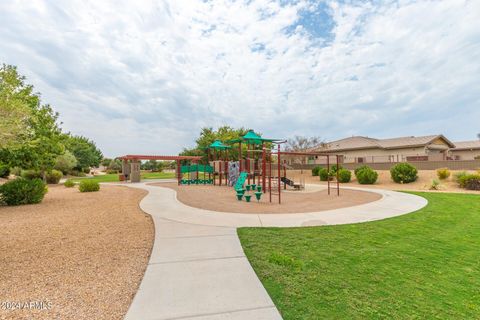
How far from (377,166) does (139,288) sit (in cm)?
2808

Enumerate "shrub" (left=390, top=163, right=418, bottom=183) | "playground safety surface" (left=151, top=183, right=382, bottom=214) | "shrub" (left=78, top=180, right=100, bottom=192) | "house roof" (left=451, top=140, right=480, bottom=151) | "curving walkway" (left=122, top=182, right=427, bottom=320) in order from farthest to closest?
"house roof" (left=451, top=140, right=480, bottom=151)
"shrub" (left=390, top=163, right=418, bottom=183)
"shrub" (left=78, top=180, right=100, bottom=192)
"playground safety surface" (left=151, top=183, right=382, bottom=214)
"curving walkway" (left=122, top=182, right=427, bottom=320)

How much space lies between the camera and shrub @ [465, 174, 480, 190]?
1582 cm

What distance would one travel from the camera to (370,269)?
151 inches

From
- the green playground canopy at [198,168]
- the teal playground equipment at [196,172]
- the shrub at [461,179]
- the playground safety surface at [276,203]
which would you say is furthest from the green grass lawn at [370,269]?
the green playground canopy at [198,168]

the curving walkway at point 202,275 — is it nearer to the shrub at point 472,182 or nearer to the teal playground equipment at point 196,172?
the shrub at point 472,182

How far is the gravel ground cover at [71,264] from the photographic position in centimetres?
292

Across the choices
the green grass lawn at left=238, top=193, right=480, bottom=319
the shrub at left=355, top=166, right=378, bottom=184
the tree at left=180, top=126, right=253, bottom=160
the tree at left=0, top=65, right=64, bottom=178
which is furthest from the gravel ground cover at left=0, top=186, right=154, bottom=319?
the tree at left=180, top=126, right=253, bottom=160

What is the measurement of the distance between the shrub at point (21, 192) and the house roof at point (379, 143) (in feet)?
116

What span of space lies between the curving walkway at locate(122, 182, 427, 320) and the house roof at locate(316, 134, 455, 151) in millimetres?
29609

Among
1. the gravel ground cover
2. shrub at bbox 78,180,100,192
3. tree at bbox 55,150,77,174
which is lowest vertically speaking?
the gravel ground cover

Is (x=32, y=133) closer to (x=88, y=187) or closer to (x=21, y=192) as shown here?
(x=21, y=192)

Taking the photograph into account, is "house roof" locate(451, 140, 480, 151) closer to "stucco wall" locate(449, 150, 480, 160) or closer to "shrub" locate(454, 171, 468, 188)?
"stucco wall" locate(449, 150, 480, 160)

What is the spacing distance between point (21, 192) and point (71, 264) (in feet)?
30.4

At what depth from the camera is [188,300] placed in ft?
9.53
